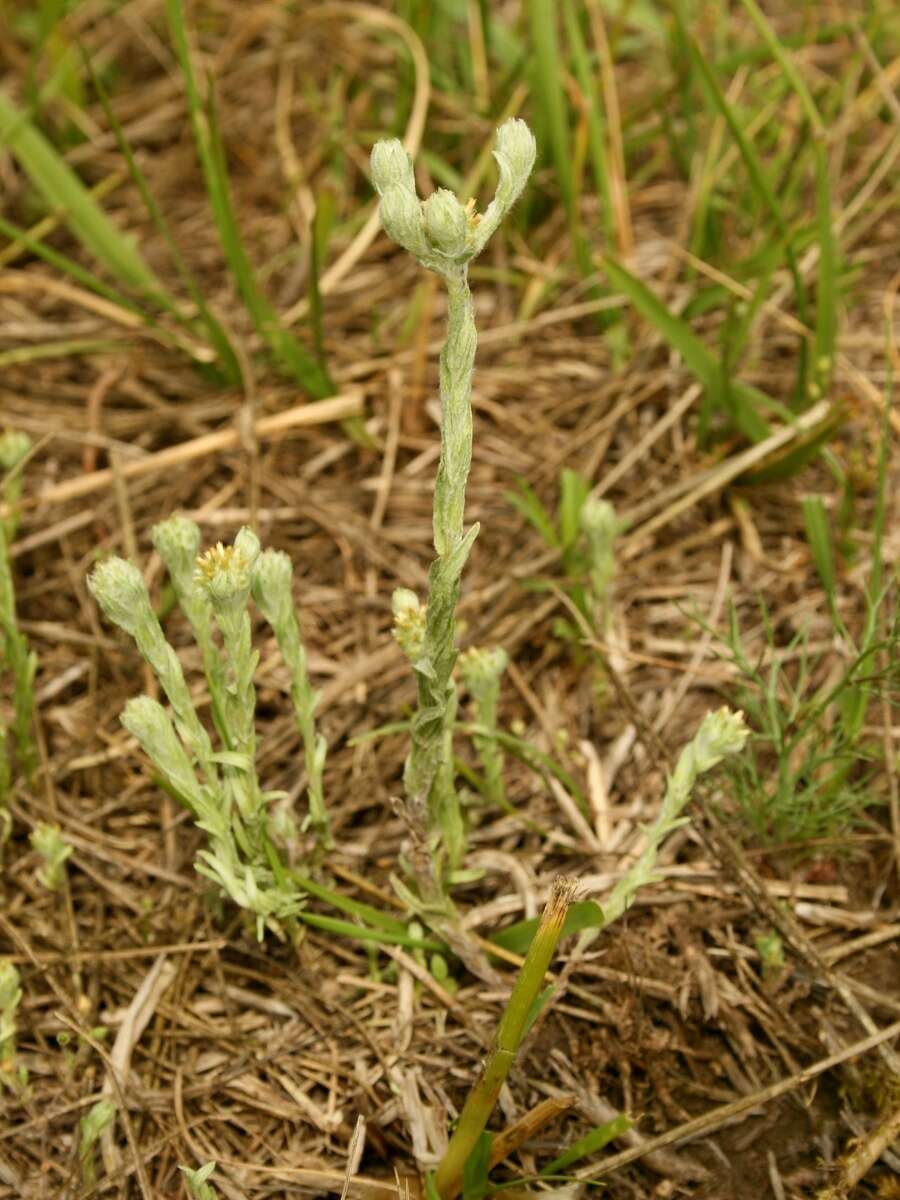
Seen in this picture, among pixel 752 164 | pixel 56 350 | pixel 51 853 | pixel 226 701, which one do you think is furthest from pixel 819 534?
pixel 56 350

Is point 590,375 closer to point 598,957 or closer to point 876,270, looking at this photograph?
point 876,270

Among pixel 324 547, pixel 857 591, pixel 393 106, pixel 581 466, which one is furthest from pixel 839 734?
pixel 393 106

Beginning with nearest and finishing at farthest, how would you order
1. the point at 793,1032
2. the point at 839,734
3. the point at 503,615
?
the point at 793,1032
the point at 839,734
the point at 503,615

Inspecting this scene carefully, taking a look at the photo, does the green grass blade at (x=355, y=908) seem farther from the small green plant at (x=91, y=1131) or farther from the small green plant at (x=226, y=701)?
the small green plant at (x=91, y=1131)

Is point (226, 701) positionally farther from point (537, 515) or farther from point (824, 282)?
point (824, 282)

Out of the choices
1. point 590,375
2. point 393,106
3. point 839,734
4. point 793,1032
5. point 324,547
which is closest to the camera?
point 793,1032

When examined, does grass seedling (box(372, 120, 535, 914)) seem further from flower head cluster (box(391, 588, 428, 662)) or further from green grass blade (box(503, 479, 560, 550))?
green grass blade (box(503, 479, 560, 550))
